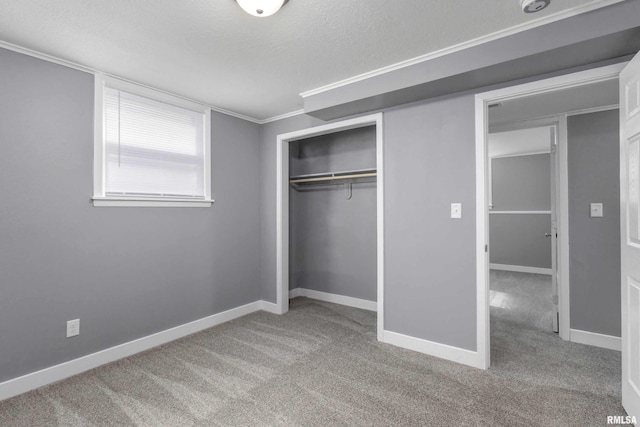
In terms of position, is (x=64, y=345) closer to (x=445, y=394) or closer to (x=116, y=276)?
(x=116, y=276)

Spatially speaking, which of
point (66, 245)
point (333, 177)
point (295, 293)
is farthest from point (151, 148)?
point (295, 293)

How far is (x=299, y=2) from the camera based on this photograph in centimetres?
Answer: 179

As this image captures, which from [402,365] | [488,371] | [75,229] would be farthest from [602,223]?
[75,229]

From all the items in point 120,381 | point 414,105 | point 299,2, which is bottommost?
point 120,381

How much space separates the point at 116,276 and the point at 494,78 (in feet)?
11.2

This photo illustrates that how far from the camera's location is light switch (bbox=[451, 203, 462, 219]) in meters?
2.63

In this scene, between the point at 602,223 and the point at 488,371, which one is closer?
the point at 488,371

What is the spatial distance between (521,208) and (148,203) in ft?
22.6

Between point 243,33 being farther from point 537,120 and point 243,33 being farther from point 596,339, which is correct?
point 596,339

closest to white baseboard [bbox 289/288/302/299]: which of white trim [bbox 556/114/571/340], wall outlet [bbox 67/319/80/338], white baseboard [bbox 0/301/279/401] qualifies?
white baseboard [bbox 0/301/279/401]

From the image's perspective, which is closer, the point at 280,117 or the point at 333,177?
the point at 280,117

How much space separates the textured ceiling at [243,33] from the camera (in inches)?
72.0

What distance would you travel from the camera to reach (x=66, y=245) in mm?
2443

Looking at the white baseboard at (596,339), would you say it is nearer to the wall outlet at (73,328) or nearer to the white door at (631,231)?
the white door at (631,231)
